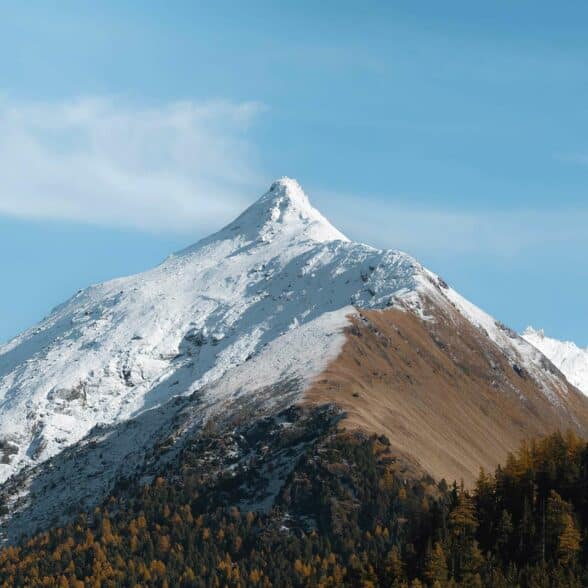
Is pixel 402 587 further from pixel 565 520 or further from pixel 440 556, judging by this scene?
pixel 565 520

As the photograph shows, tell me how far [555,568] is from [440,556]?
16919 millimetres

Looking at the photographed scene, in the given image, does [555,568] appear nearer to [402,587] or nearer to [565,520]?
[565,520]

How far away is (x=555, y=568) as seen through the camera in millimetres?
193000

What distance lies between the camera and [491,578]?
→ 194375mm

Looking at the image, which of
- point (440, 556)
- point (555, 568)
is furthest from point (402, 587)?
point (555, 568)

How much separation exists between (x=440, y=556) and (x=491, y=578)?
27.6ft

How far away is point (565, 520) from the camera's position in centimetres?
19988

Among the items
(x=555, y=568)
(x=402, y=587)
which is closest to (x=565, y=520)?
(x=555, y=568)

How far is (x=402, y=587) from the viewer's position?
194875 mm

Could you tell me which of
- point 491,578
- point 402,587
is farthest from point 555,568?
point 402,587

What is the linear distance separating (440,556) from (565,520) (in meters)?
19.6

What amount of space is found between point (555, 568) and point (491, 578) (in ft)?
30.6

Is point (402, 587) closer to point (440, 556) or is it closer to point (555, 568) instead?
point (440, 556)
